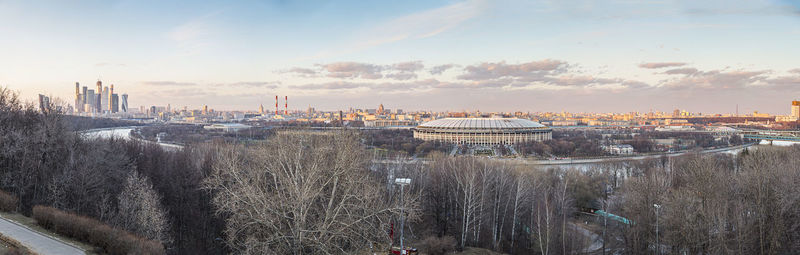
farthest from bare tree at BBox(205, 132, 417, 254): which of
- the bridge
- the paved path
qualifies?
the bridge

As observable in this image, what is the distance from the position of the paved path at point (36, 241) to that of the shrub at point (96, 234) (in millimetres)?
447

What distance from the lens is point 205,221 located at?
70.7ft

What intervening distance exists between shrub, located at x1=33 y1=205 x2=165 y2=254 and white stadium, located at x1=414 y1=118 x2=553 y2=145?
60687 mm

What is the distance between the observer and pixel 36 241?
1096 centimetres

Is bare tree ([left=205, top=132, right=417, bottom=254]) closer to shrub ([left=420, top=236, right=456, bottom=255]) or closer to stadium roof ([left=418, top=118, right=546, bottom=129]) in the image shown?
shrub ([left=420, top=236, right=456, bottom=255])

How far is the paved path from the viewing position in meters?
10.3

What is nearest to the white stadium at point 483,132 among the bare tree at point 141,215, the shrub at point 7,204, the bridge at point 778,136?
the bridge at point 778,136

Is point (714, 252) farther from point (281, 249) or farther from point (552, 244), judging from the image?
point (281, 249)

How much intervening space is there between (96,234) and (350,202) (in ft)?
24.3

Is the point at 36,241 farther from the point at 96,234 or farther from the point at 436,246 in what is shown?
the point at 436,246

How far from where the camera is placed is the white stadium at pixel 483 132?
7138 cm

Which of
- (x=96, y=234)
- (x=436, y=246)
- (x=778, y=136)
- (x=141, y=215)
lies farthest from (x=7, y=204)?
(x=778, y=136)

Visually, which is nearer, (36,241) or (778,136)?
(36,241)

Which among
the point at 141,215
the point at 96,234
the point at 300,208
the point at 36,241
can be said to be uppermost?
the point at 300,208
